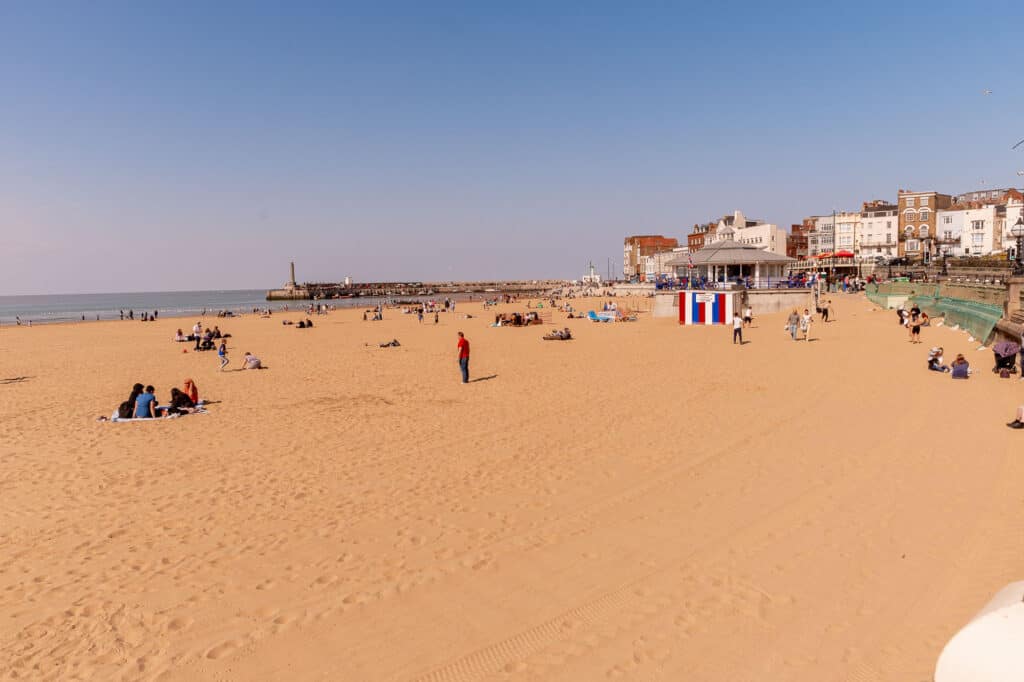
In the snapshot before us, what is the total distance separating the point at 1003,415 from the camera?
389 inches

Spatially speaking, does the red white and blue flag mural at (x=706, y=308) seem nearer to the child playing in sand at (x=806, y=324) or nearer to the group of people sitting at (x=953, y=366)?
the child playing in sand at (x=806, y=324)

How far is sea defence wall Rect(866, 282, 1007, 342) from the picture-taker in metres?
19.7

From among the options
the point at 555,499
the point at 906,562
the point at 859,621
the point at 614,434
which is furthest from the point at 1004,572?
the point at 614,434

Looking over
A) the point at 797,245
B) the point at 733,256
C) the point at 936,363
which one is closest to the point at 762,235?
the point at 797,245

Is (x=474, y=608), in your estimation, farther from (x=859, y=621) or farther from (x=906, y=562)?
(x=906, y=562)

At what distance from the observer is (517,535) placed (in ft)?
19.4

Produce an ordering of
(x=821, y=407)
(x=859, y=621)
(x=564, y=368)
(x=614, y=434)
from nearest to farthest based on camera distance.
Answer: (x=859, y=621), (x=614, y=434), (x=821, y=407), (x=564, y=368)

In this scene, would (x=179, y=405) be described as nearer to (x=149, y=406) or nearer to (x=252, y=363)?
(x=149, y=406)

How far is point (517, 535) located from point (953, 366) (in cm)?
1258

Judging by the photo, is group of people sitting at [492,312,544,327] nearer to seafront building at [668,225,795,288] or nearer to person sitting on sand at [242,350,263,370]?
seafront building at [668,225,795,288]

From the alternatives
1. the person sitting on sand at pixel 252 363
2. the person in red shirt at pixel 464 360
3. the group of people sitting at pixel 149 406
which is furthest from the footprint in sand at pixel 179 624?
the person sitting on sand at pixel 252 363

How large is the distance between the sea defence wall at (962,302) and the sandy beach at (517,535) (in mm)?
9107

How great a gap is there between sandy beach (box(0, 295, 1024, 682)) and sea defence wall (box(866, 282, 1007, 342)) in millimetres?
9107

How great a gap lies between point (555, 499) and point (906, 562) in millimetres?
3430
